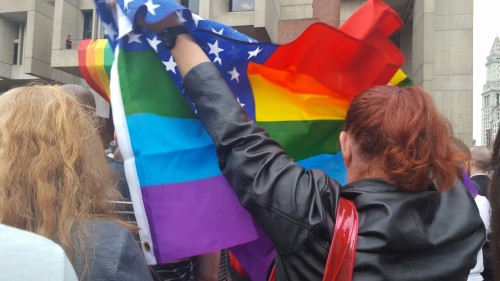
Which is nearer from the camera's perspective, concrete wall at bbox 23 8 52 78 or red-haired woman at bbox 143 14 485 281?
red-haired woman at bbox 143 14 485 281

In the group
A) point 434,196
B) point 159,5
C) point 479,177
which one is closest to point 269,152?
point 434,196

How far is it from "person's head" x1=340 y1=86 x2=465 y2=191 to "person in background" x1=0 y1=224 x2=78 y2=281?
42.2 inches

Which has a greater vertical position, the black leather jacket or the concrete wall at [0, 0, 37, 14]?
the concrete wall at [0, 0, 37, 14]

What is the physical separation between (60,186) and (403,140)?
3.56 feet

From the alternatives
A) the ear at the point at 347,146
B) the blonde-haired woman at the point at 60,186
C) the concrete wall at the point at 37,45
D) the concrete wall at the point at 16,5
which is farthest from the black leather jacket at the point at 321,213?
the concrete wall at the point at 16,5

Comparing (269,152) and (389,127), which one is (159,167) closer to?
(269,152)

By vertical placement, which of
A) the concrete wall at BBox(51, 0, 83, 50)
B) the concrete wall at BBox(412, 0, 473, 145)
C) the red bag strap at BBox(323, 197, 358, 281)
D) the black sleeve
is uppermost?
the concrete wall at BBox(51, 0, 83, 50)

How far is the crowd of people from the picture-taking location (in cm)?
134

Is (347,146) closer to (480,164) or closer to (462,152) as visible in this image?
(462,152)

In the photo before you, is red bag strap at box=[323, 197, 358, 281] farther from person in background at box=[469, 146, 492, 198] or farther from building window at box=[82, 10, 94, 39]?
building window at box=[82, 10, 94, 39]

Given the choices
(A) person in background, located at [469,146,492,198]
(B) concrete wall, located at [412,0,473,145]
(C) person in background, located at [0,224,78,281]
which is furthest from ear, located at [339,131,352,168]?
(B) concrete wall, located at [412,0,473,145]

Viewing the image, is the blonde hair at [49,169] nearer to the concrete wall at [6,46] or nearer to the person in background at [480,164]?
the person in background at [480,164]

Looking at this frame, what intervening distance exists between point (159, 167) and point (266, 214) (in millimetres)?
555

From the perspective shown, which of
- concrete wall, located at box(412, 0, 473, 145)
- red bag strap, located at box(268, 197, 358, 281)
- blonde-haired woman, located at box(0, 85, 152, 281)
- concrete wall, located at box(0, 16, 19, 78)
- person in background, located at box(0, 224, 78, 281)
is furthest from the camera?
concrete wall, located at box(0, 16, 19, 78)
